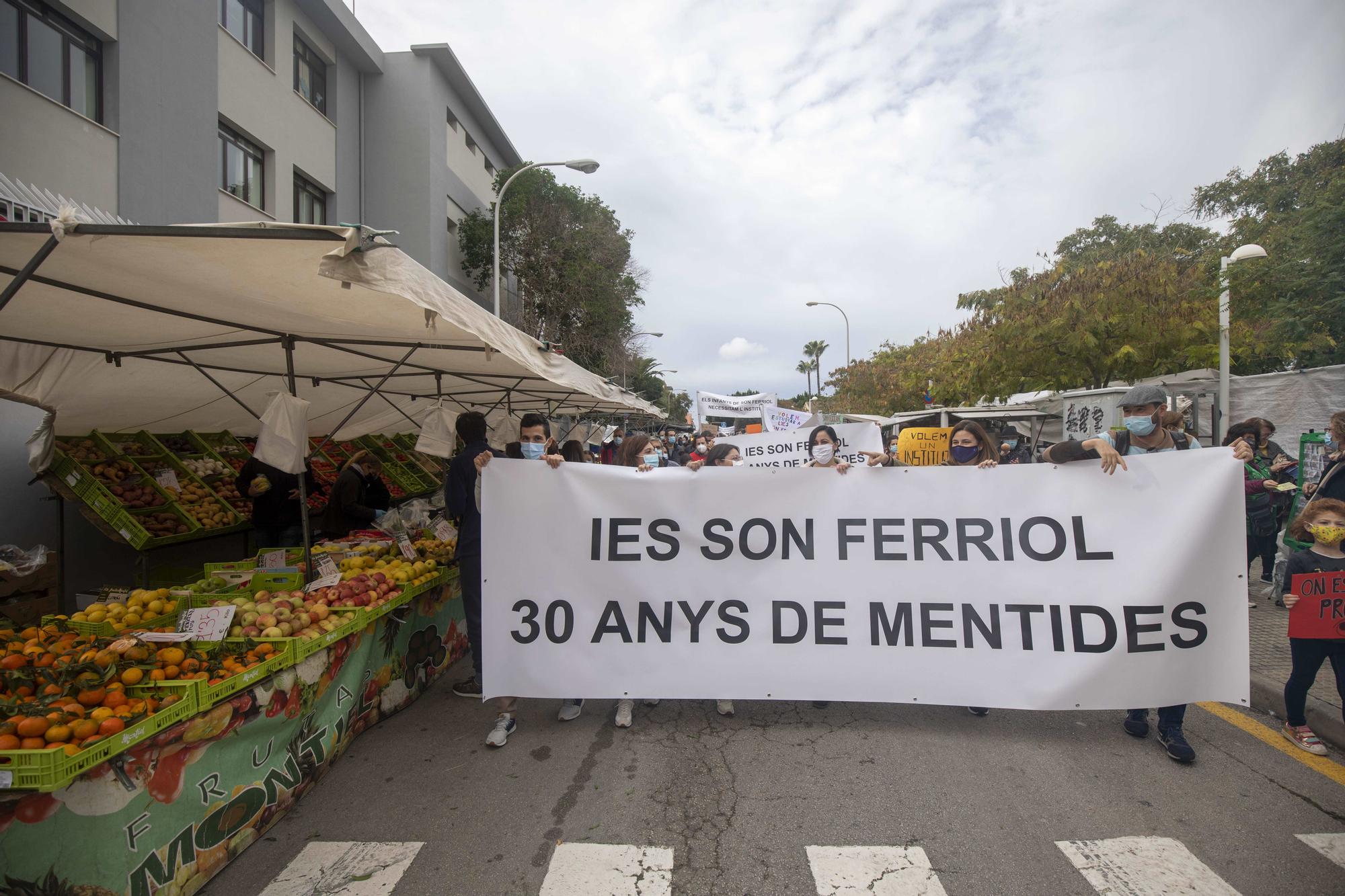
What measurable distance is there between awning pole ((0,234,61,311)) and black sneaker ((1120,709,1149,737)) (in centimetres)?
576

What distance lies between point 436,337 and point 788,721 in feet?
11.8

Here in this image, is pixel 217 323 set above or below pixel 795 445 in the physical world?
above

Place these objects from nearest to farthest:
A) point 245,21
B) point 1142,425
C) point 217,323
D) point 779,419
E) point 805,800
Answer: point 805,800
point 1142,425
point 217,323
point 245,21
point 779,419

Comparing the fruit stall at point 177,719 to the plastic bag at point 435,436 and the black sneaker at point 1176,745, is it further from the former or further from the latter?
the black sneaker at point 1176,745

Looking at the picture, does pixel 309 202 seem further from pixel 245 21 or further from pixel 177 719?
pixel 177 719

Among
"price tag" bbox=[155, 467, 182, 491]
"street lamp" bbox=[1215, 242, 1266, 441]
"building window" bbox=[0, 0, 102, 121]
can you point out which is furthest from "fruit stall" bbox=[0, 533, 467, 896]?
"street lamp" bbox=[1215, 242, 1266, 441]

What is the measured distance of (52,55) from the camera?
860 cm

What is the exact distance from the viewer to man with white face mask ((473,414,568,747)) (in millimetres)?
3975

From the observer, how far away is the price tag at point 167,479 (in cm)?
702

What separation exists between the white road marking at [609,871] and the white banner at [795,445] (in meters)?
8.02

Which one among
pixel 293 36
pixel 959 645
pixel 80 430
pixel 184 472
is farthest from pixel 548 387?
pixel 293 36

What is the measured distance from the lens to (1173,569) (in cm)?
371

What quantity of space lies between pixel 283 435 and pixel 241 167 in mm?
12171

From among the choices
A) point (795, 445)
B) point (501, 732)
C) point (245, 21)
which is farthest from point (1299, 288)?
point (245, 21)
